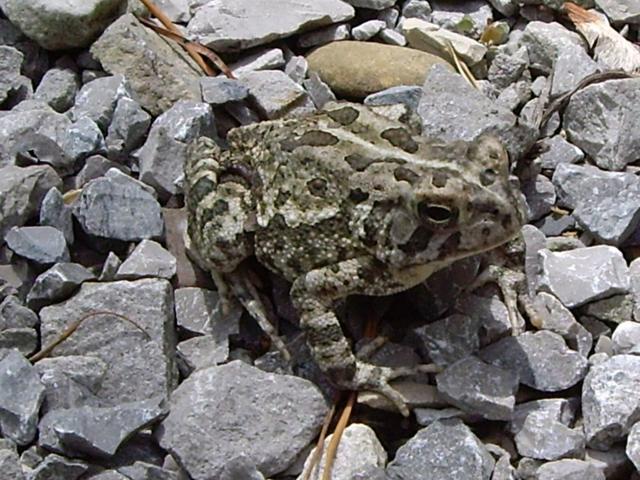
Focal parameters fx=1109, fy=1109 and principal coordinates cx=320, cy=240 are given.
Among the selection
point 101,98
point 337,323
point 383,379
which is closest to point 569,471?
point 383,379

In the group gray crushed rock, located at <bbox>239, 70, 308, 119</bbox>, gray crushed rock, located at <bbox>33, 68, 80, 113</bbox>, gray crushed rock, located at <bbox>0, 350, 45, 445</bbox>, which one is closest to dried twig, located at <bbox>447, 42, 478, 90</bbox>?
gray crushed rock, located at <bbox>239, 70, 308, 119</bbox>

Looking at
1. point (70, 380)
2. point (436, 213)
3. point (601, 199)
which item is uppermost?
point (436, 213)

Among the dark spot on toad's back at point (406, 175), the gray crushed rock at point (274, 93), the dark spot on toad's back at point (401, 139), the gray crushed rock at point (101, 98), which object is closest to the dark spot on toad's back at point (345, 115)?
the dark spot on toad's back at point (401, 139)

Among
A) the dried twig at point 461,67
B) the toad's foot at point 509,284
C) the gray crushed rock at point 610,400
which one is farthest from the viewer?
the dried twig at point 461,67

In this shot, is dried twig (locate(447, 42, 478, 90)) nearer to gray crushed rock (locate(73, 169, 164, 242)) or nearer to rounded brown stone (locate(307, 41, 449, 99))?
rounded brown stone (locate(307, 41, 449, 99))

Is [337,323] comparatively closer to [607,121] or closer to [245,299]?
[245,299]

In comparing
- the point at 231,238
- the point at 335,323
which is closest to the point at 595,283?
the point at 335,323

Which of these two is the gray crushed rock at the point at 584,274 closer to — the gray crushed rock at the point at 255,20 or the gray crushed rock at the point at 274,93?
the gray crushed rock at the point at 274,93
